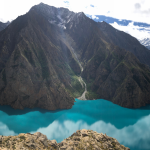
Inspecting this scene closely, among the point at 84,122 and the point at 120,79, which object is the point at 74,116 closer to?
the point at 84,122

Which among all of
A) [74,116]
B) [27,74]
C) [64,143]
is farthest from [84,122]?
[27,74]

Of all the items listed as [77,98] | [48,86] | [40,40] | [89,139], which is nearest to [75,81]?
[77,98]

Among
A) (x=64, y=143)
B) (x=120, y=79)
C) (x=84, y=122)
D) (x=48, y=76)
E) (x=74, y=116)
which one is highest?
(x=120, y=79)

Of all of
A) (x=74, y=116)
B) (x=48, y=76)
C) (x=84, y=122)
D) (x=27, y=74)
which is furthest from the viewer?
(x=48, y=76)

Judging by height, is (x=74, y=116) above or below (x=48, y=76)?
below

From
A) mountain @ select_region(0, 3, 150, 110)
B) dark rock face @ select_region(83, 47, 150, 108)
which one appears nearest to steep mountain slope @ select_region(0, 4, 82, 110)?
mountain @ select_region(0, 3, 150, 110)

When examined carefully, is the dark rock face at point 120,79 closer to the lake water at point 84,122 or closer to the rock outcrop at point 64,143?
the lake water at point 84,122

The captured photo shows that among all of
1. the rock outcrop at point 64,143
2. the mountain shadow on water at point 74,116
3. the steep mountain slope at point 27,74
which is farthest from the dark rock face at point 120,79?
the rock outcrop at point 64,143

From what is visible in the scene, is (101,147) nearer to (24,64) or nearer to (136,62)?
(24,64)
